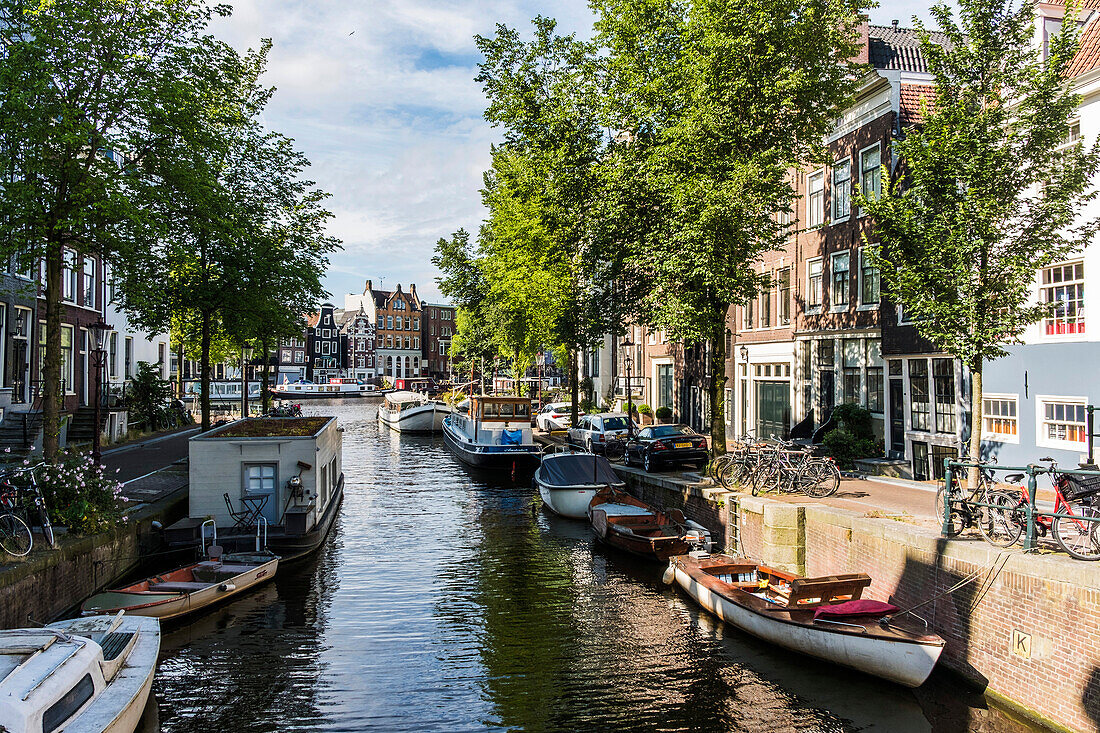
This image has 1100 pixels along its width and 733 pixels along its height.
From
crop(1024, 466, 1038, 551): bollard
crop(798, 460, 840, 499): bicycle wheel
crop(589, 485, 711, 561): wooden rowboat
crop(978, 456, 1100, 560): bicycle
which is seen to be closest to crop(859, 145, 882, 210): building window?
crop(798, 460, 840, 499): bicycle wheel

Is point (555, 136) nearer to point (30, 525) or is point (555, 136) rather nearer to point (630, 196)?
point (630, 196)

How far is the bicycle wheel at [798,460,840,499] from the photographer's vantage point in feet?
57.8

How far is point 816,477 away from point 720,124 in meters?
9.25

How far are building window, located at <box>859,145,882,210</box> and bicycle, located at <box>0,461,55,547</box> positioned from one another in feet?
78.9

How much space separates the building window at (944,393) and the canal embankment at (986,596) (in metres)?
7.76

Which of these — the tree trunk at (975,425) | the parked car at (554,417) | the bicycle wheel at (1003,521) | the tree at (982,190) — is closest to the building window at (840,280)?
the tree at (982,190)

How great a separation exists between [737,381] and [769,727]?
25.4 metres

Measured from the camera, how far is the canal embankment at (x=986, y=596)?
30.2 feet

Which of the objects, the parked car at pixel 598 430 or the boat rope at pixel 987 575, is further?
the parked car at pixel 598 430

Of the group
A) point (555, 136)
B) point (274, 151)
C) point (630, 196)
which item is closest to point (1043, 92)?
Result: point (630, 196)

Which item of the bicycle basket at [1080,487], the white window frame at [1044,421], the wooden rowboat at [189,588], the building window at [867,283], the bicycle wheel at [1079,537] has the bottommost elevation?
the wooden rowboat at [189,588]

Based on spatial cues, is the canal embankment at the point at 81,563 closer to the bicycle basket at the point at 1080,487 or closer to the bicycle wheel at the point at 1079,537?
the bicycle wheel at the point at 1079,537

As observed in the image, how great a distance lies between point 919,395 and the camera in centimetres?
2228

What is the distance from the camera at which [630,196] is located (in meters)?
21.5
